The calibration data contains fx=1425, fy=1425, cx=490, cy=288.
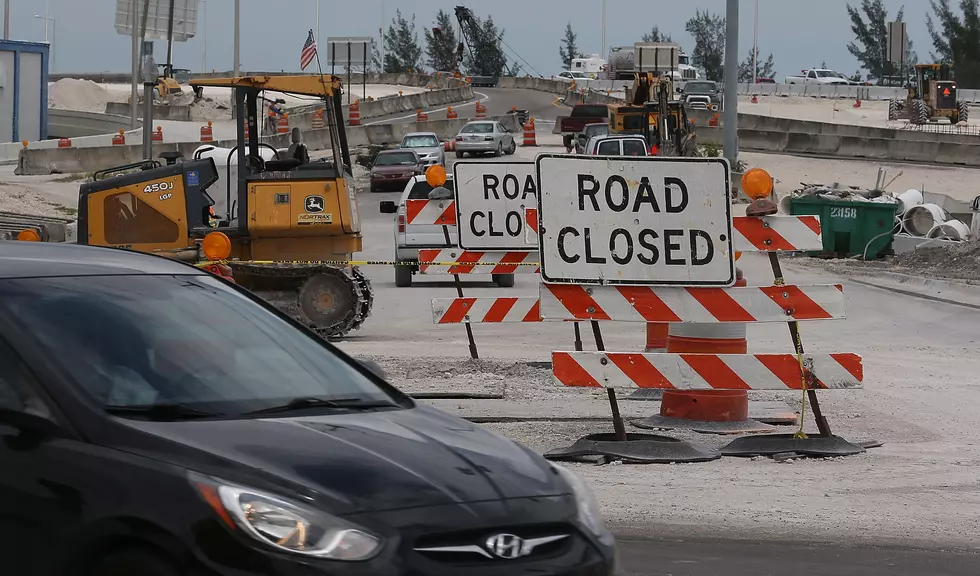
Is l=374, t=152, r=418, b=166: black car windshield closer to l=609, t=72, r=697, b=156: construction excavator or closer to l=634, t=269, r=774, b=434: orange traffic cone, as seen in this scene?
l=609, t=72, r=697, b=156: construction excavator

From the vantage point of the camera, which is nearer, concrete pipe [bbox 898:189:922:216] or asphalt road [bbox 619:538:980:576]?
asphalt road [bbox 619:538:980:576]

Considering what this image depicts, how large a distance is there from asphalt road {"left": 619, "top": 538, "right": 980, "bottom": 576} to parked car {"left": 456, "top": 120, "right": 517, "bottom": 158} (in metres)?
45.0

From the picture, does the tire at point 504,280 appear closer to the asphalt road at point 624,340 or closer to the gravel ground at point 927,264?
the asphalt road at point 624,340

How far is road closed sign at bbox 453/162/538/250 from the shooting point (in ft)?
47.3

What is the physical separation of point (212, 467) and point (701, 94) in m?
74.6

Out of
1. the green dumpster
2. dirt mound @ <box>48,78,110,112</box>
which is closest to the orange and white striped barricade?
the green dumpster

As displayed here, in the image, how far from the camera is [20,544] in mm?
4359

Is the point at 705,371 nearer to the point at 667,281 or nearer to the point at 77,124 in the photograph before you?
the point at 667,281

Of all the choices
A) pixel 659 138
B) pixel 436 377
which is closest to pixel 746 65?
pixel 659 138

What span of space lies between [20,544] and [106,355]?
0.70 meters

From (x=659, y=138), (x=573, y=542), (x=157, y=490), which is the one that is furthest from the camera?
(x=659, y=138)

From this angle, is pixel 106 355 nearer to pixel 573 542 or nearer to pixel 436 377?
pixel 573 542

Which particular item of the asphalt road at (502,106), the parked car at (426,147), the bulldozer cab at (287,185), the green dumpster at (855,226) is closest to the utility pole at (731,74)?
the green dumpster at (855,226)

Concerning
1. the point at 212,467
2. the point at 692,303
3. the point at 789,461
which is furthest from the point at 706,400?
the point at 212,467
